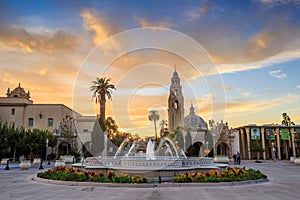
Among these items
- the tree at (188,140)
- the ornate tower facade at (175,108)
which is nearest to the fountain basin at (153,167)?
the tree at (188,140)

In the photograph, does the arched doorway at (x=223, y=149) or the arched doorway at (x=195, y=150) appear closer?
the arched doorway at (x=195, y=150)

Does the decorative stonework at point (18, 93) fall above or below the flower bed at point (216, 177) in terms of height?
above

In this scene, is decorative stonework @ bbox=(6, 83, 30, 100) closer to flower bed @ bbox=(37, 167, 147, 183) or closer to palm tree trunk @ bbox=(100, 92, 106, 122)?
palm tree trunk @ bbox=(100, 92, 106, 122)

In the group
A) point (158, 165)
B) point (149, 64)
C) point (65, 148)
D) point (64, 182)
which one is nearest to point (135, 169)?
point (158, 165)

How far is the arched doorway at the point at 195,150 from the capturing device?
173ft

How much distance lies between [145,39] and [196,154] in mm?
40013

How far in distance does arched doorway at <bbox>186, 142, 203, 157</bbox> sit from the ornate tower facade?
13059 millimetres

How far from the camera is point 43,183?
47.3 ft

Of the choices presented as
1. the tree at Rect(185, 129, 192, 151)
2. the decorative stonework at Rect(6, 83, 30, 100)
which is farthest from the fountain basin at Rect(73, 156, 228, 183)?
the decorative stonework at Rect(6, 83, 30, 100)

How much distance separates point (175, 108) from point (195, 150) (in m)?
18.4

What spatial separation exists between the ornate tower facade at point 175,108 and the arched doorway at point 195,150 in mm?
13059

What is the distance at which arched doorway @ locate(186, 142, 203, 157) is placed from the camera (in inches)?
2073

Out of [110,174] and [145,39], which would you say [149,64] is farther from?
[110,174]

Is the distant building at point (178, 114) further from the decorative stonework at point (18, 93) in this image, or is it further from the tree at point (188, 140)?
the decorative stonework at point (18, 93)
